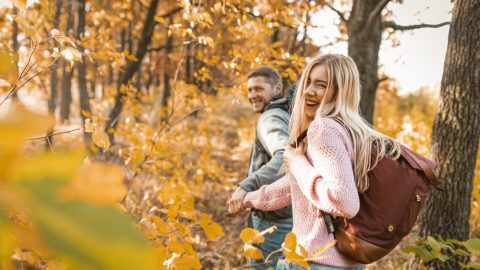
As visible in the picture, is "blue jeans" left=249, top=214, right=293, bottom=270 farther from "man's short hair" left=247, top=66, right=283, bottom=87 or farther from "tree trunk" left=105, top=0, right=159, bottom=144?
"tree trunk" left=105, top=0, right=159, bottom=144

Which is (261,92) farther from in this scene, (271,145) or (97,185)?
(97,185)

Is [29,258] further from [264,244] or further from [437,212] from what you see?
[437,212]

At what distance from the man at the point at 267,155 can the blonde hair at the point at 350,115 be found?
0.38 m

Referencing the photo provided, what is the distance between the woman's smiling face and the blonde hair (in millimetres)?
19

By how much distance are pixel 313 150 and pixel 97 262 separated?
1.21 meters

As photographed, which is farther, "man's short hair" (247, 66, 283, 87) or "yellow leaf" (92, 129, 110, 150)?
"man's short hair" (247, 66, 283, 87)

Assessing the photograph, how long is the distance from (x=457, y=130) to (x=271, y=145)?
1708mm

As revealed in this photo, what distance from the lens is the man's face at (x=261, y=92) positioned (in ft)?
9.01

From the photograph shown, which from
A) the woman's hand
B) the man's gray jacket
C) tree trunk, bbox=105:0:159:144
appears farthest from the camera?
tree trunk, bbox=105:0:159:144

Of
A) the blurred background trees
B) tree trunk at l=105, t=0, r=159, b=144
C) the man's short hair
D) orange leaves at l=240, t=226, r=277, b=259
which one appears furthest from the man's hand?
tree trunk at l=105, t=0, r=159, b=144

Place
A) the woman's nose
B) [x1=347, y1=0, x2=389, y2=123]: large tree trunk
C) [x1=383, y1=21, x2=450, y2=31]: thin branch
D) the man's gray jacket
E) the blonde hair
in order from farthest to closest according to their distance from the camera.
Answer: [x1=383, y1=21, x2=450, y2=31]: thin branch
[x1=347, y1=0, x2=389, y2=123]: large tree trunk
the man's gray jacket
the woman's nose
the blonde hair

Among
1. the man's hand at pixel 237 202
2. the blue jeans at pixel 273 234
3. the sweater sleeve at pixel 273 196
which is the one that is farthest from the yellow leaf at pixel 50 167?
the blue jeans at pixel 273 234

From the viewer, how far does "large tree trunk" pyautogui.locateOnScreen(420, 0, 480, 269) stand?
2910mm

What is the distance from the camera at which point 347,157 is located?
1344 mm
